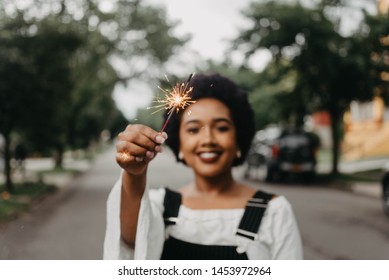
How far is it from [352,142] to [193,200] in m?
6.40

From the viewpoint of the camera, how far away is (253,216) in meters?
1.41

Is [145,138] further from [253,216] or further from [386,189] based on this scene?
[386,189]

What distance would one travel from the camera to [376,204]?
6957mm

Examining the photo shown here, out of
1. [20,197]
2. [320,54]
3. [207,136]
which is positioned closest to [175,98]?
[207,136]

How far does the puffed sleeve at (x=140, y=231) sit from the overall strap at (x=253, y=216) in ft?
0.74

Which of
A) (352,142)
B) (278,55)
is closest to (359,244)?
(278,55)

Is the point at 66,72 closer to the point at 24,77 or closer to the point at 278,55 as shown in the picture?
the point at 24,77

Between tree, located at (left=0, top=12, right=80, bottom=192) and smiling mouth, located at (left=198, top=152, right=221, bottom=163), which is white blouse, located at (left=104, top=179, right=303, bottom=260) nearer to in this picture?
smiling mouth, located at (left=198, top=152, right=221, bottom=163)

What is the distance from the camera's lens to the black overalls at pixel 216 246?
55.4 inches

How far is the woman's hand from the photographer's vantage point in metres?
1.10

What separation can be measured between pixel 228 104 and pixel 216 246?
40cm

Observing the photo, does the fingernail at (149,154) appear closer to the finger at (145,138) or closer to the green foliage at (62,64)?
the finger at (145,138)

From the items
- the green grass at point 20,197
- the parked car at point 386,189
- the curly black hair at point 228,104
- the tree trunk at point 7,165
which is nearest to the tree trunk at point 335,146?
the parked car at point 386,189

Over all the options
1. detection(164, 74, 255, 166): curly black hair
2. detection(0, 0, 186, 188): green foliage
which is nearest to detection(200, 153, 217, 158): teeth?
detection(164, 74, 255, 166): curly black hair
